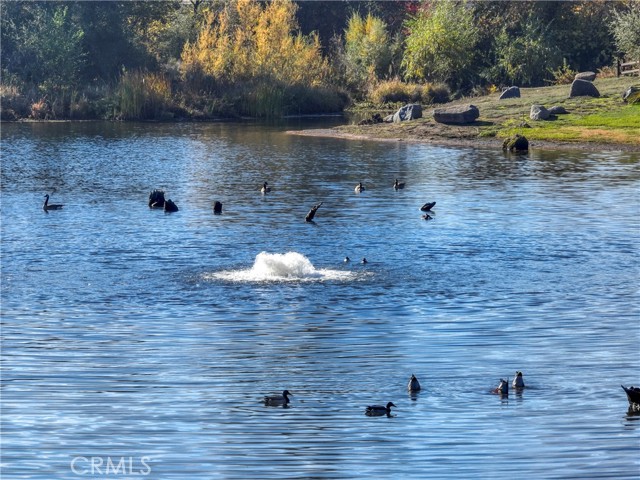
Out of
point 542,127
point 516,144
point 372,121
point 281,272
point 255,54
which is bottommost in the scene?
point 281,272

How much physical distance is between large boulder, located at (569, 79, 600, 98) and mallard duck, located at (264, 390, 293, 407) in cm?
6850

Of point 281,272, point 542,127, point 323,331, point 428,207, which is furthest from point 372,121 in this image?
point 323,331

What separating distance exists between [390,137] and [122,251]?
44206 millimetres

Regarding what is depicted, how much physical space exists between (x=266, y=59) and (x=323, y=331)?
8114 cm

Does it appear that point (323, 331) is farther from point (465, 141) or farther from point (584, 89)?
point (584, 89)

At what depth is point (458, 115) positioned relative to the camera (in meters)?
83.3

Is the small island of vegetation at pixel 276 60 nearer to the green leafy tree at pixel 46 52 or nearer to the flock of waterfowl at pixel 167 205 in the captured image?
the green leafy tree at pixel 46 52

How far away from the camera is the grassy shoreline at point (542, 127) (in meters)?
74.1

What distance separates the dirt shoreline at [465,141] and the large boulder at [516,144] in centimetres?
157

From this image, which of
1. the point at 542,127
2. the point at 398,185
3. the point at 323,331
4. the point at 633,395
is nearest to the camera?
the point at 633,395

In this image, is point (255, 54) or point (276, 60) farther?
point (276, 60)

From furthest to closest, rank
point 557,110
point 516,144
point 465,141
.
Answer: point 557,110
point 465,141
point 516,144

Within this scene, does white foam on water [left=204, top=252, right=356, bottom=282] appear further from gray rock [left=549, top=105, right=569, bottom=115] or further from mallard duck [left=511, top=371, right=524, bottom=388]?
gray rock [left=549, top=105, right=569, bottom=115]

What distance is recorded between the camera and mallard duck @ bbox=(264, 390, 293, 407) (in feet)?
71.9
